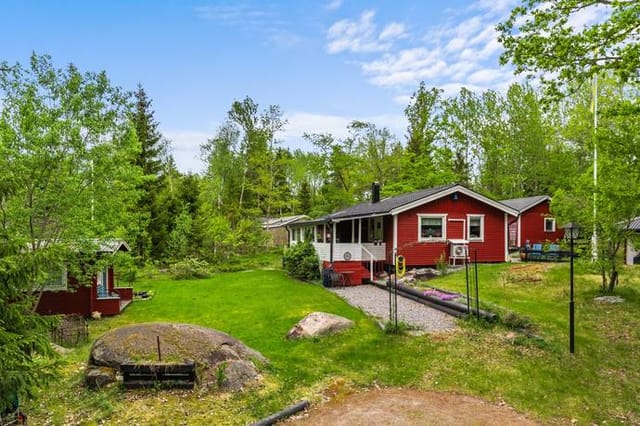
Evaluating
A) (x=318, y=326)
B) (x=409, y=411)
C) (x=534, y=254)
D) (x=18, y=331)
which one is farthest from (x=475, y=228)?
(x=18, y=331)

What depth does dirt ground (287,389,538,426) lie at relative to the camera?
5.74m

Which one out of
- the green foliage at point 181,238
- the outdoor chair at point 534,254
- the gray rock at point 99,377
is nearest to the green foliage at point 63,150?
the gray rock at point 99,377

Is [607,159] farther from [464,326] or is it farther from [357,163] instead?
[357,163]

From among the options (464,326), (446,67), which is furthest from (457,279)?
(446,67)

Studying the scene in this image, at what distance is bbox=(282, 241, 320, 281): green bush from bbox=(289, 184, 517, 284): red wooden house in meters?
0.48

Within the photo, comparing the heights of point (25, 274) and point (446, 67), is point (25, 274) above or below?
below

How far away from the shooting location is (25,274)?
442 centimetres

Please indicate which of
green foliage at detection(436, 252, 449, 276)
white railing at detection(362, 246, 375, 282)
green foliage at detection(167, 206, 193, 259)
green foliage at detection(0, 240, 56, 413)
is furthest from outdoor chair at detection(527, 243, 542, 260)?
green foliage at detection(0, 240, 56, 413)

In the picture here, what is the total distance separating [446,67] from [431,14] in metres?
4.36

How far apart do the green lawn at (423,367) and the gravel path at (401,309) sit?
1.64 feet

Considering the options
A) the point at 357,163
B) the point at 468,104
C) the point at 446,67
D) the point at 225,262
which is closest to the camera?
the point at 446,67

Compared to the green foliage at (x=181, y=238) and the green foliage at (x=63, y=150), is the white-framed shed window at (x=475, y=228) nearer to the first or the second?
the green foliage at (x=63, y=150)

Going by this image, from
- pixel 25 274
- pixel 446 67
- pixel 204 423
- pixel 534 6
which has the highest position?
pixel 446 67

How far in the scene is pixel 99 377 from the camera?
658 centimetres
